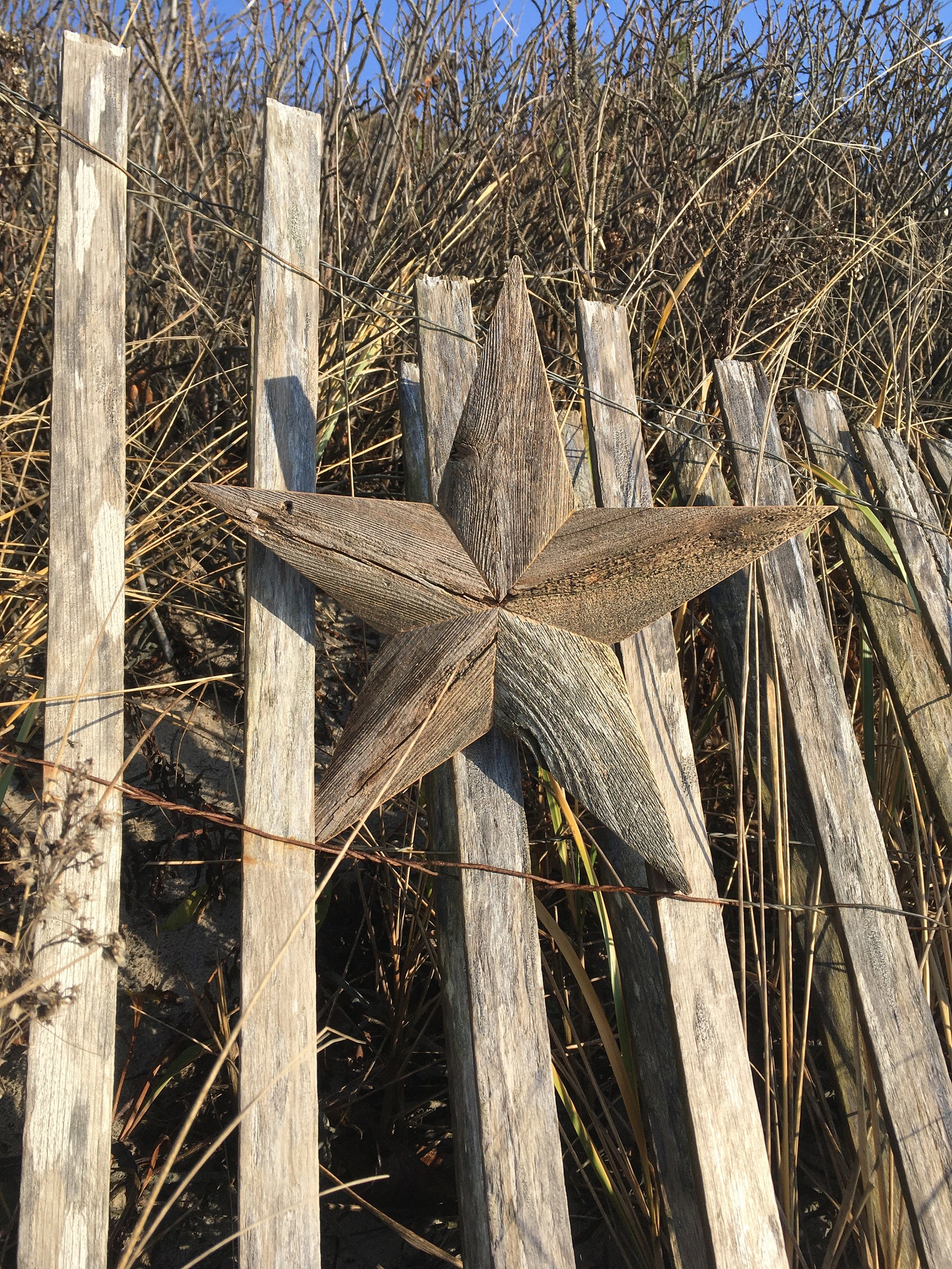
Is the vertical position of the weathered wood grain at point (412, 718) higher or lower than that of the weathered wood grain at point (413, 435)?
lower

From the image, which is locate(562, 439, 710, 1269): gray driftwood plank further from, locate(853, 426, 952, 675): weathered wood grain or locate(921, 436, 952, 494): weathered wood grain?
locate(921, 436, 952, 494): weathered wood grain

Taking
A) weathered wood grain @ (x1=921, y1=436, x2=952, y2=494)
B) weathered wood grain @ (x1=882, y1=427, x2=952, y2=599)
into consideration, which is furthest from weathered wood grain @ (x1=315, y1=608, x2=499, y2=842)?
weathered wood grain @ (x1=921, y1=436, x2=952, y2=494)

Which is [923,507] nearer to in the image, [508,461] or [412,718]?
[508,461]

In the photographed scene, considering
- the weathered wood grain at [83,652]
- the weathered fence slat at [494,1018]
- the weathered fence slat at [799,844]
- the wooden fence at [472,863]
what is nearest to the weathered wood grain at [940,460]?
the wooden fence at [472,863]

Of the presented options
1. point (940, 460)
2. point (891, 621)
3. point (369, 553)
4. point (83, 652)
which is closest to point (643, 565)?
point (369, 553)

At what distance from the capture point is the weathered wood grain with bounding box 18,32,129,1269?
47.4 inches

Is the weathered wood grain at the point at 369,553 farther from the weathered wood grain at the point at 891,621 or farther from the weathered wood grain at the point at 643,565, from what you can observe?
the weathered wood grain at the point at 891,621

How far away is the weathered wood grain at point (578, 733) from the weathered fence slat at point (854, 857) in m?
0.39

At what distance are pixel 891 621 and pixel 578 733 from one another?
37.0 inches

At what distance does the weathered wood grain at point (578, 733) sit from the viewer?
1.40 metres

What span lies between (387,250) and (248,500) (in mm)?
1454

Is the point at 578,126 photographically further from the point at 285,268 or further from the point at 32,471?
the point at 32,471

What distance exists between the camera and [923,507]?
2055 millimetres

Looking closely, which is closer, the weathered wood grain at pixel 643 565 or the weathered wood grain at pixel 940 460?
the weathered wood grain at pixel 643 565
